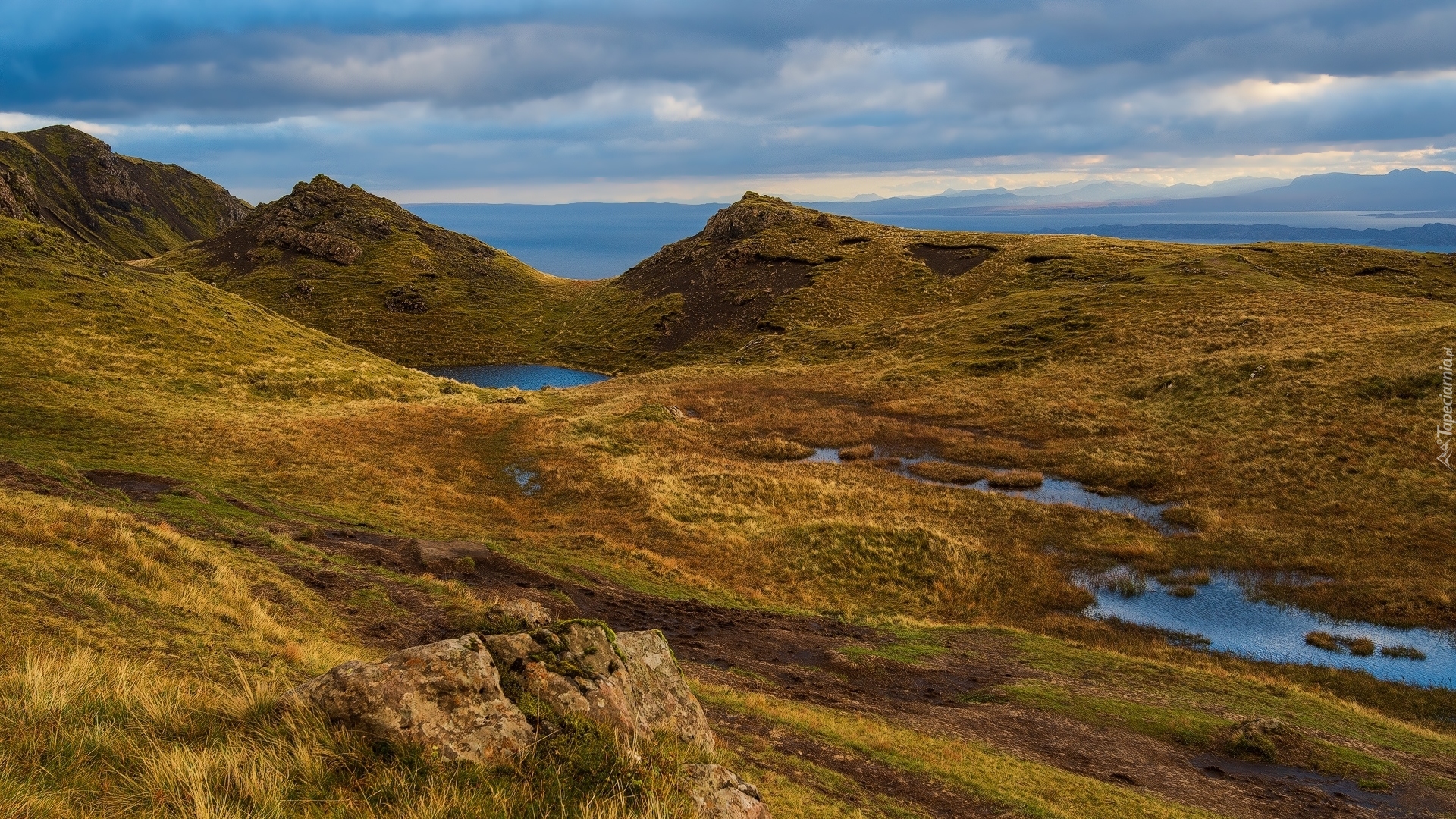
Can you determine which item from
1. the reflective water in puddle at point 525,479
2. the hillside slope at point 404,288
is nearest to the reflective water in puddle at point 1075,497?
the reflective water in puddle at point 525,479

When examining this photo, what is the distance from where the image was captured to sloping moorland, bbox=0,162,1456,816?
9422 millimetres

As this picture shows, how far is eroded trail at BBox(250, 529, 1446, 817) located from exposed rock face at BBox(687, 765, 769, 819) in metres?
3.71

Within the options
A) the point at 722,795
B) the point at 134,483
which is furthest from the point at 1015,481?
the point at 134,483

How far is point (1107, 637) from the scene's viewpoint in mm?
26109

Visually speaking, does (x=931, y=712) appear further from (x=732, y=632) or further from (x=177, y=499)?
(x=177, y=499)

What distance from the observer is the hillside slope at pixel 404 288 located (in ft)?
425

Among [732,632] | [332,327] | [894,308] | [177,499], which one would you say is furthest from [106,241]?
[732,632]

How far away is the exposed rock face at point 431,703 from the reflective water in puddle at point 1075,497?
120 ft

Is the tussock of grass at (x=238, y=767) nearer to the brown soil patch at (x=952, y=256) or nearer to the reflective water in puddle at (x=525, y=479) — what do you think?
the reflective water in puddle at (x=525, y=479)

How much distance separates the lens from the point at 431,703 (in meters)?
6.96

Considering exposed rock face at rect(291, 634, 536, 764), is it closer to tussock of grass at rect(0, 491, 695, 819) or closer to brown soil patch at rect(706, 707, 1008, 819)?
tussock of grass at rect(0, 491, 695, 819)

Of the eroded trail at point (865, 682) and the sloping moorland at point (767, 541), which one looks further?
the eroded trail at point (865, 682)

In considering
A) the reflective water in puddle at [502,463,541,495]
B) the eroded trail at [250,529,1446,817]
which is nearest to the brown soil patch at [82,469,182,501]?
the eroded trail at [250,529,1446,817]

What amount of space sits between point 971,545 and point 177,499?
3214cm
